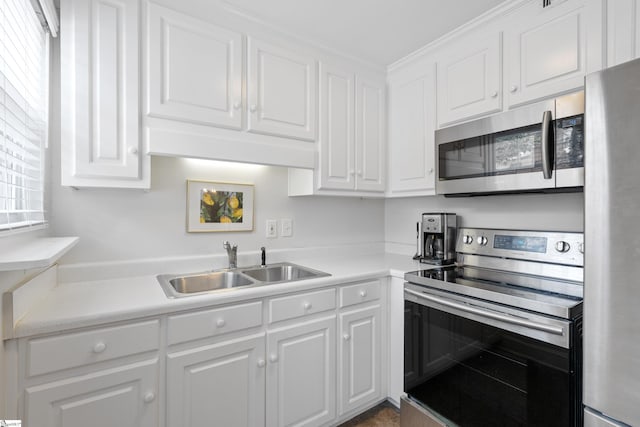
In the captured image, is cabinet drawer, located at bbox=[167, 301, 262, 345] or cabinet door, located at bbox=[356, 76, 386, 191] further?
cabinet door, located at bbox=[356, 76, 386, 191]

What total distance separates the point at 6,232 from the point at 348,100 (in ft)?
6.13

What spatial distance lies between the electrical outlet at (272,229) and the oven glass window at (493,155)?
1148 millimetres

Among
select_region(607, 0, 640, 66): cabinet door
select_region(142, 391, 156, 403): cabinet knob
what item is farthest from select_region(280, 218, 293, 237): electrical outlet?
select_region(607, 0, 640, 66): cabinet door

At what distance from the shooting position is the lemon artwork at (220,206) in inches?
73.0

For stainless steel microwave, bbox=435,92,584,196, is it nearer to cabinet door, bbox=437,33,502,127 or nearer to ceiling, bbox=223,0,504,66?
cabinet door, bbox=437,33,502,127

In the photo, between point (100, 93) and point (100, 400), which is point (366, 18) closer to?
point (100, 93)

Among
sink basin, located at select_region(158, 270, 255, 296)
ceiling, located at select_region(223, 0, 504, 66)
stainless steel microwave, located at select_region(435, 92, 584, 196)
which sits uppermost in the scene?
ceiling, located at select_region(223, 0, 504, 66)

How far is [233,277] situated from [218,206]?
1.51 feet

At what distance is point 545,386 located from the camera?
1128 mm

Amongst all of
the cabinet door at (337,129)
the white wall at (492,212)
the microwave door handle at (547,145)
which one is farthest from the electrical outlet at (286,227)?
the microwave door handle at (547,145)

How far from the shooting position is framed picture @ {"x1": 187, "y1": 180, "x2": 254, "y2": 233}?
182cm

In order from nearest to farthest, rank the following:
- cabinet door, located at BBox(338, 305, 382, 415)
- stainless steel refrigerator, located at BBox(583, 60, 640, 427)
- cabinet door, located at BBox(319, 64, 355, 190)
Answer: stainless steel refrigerator, located at BBox(583, 60, 640, 427) → cabinet door, located at BBox(338, 305, 382, 415) → cabinet door, located at BBox(319, 64, 355, 190)

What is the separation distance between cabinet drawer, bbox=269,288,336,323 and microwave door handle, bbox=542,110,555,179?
120 centimetres

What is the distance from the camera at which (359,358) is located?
178cm
